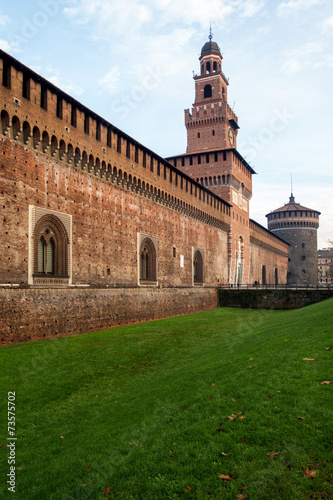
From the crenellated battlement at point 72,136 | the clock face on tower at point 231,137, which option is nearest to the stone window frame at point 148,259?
the crenellated battlement at point 72,136

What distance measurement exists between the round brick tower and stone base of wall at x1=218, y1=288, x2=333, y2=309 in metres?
39.8

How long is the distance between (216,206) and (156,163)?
13.0m

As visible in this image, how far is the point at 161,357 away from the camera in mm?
12508

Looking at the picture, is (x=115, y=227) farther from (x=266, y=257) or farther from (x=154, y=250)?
(x=266, y=257)

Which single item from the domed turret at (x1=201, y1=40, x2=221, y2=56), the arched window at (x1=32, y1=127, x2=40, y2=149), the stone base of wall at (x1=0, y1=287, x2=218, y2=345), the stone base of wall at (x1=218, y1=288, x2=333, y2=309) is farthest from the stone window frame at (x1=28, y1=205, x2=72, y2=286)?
the domed turret at (x1=201, y1=40, x2=221, y2=56)

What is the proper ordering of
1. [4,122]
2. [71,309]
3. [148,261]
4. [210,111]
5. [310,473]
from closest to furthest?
[310,473] → [4,122] → [71,309] → [148,261] → [210,111]

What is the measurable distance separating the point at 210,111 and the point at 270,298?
24.0 m

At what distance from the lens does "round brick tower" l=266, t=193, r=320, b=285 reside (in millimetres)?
70375

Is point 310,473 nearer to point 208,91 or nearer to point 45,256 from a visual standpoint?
point 45,256

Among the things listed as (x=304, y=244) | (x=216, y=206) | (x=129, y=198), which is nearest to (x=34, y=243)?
(x=129, y=198)

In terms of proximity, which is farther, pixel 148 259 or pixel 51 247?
pixel 148 259

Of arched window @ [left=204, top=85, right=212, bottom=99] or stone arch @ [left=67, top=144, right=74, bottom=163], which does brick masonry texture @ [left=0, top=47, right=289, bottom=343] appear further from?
arched window @ [left=204, top=85, right=212, bottom=99]

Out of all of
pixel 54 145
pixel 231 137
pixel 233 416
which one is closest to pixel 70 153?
pixel 54 145

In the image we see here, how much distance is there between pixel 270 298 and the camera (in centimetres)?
3225
